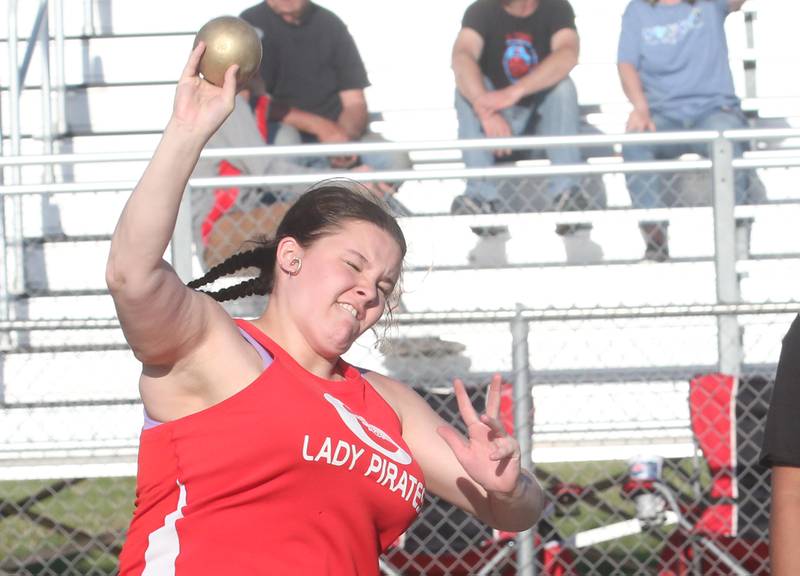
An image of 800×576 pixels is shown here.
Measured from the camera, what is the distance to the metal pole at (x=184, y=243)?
5.77 m

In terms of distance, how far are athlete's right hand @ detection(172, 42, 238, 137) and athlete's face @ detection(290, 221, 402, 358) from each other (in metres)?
0.45

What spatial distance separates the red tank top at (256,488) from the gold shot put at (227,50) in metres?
0.55

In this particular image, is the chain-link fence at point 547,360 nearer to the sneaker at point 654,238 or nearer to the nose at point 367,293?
the sneaker at point 654,238

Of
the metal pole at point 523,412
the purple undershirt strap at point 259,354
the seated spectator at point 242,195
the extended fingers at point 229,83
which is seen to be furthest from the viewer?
the seated spectator at point 242,195

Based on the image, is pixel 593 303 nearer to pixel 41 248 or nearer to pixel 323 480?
pixel 41 248

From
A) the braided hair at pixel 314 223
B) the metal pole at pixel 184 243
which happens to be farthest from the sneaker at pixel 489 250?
the braided hair at pixel 314 223

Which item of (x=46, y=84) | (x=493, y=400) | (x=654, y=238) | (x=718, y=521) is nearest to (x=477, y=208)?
(x=654, y=238)

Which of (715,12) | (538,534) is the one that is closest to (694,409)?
(538,534)

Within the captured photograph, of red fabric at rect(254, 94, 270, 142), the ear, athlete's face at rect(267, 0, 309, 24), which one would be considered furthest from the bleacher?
the ear

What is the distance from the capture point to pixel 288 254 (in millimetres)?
2582

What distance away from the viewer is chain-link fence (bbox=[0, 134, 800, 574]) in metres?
5.12

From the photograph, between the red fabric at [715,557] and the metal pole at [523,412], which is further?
the red fabric at [715,557]

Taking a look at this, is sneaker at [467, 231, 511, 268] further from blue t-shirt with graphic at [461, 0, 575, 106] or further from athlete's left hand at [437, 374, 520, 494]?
athlete's left hand at [437, 374, 520, 494]

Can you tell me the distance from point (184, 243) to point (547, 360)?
1.96 metres
